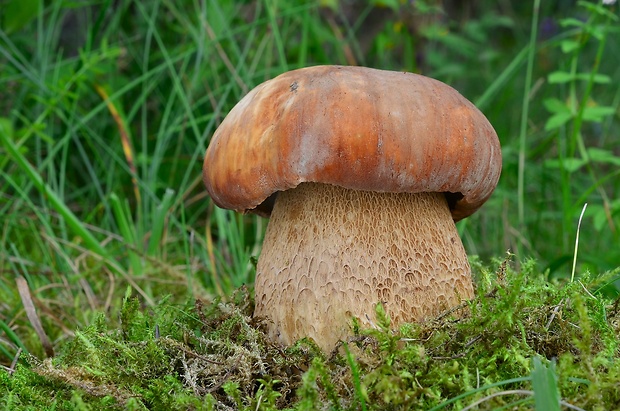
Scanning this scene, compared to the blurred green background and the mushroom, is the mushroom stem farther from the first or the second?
the blurred green background

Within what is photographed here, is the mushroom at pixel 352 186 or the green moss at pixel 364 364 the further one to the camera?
the mushroom at pixel 352 186

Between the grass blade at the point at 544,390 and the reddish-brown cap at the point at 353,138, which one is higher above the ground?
the reddish-brown cap at the point at 353,138

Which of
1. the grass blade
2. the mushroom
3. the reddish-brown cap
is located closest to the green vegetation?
the grass blade

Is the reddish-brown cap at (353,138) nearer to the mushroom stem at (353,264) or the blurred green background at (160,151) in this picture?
the mushroom stem at (353,264)

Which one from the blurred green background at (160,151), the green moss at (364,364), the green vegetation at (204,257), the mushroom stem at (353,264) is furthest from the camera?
the blurred green background at (160,151)

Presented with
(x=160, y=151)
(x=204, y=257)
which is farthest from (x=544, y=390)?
(x=160, y=151)

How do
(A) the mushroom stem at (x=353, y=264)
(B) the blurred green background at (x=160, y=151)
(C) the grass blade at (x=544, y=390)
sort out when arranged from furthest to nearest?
(B) the blurred green background at (x=160, y=151) → (A) the mushroom stem at (x=353, y=264) → (C) the grass blade at (x=544, y=390)

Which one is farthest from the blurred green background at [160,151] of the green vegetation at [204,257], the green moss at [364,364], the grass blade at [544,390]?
the grass blade at [544,390]

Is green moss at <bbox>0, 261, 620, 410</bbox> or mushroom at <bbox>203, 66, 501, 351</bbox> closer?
green moss at <bbox>0, 261, 620, 410</bbox>

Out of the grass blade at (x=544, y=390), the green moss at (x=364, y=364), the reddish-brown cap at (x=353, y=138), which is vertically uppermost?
the reddish-brown cap at (x=353, y=138)
